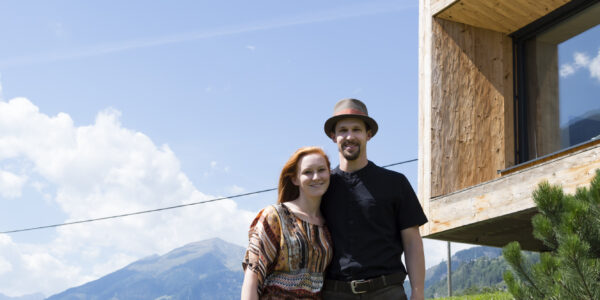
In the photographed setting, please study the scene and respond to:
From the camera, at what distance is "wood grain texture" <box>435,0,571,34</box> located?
34.2ft

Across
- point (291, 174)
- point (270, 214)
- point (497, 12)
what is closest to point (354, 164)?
point (291, 174)

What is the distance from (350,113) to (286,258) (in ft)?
3.77

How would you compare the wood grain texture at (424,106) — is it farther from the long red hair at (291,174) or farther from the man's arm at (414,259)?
the long red hair at (291,174)

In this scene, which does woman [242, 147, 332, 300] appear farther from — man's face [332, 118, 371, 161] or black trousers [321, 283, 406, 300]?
man's face [332, 118, 371, 161]

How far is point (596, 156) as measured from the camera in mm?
7965

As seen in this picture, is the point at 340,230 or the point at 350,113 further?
the point at 350,113

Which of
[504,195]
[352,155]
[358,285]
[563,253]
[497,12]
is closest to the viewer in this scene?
[358,285]

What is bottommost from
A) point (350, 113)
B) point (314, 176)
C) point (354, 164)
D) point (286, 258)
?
point (286, 258)

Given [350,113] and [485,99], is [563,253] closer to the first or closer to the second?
[350,113]

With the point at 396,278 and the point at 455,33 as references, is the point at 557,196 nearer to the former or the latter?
the point at 396,278

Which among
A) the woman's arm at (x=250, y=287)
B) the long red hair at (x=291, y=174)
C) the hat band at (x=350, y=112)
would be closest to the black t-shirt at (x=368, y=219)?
the long red hair at (x=291, y=174)

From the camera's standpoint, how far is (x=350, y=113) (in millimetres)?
4785

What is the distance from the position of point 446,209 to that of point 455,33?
9.54 ft

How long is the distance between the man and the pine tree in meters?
1.32
